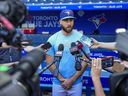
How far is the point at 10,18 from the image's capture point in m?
1.21

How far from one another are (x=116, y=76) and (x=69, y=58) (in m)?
3.22

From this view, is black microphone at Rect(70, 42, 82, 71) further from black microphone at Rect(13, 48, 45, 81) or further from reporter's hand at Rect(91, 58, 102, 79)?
black microphone at Rect(13, 48, 45, 81)

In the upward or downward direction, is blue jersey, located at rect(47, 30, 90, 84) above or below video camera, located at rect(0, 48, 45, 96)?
below

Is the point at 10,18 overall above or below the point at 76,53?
above

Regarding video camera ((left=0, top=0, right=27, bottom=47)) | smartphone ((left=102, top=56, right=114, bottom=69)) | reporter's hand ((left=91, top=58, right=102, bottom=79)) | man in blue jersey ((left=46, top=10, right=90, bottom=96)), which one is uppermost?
video camera ((left=0, top=0, right=27, bottom=47))

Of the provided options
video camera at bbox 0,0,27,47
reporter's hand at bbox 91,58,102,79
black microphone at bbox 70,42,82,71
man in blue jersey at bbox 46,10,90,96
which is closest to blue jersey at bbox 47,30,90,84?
man in blue jersey at bbox 46,10,90,96

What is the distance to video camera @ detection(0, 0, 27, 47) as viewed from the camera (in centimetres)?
112

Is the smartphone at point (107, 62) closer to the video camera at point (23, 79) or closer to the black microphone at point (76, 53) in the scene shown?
the black microphone at point (76, 53)

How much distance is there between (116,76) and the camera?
141 centimetres

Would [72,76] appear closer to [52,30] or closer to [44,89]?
[44,89]

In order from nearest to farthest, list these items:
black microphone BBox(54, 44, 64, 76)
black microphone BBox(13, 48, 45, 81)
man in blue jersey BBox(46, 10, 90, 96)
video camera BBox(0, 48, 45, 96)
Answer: video camera BBox(0, 48, 45, 96) < black microphone BBox(13, 48, 45, 81) < black microphone BBox(54, 44, 64, 76) < man in blue jersey BBox(46, 10, 90, 96)

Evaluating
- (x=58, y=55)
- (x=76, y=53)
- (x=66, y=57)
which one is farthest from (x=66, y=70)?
(x=76, y=53)

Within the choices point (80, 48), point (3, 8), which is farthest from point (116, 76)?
point (80, 48)

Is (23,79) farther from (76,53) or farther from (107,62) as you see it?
(76,53)
